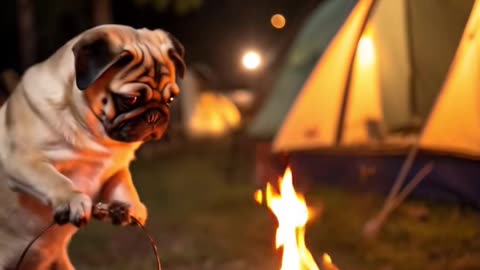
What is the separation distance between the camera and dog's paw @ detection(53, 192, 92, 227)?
127 cm

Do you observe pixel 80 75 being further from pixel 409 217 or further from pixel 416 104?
pixel 416 104

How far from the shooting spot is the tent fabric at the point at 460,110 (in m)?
3.52

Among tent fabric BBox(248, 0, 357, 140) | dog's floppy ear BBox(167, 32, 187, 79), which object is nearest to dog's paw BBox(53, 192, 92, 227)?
dog's floppy ear BBox(167, 32, 187, 79)

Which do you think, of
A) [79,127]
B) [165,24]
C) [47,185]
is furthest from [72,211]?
[165,24]

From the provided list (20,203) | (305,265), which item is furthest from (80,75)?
(305,265)

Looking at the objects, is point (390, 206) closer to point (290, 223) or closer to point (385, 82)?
point (385, 82)

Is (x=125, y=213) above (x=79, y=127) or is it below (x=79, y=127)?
below

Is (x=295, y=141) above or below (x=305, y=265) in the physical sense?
below

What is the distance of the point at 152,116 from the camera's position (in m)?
1.39

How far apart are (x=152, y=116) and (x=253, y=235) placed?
2.04 metres

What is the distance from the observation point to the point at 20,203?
1.45 meters

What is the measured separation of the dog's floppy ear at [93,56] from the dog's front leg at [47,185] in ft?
0.61

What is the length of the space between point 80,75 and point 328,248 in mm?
1980

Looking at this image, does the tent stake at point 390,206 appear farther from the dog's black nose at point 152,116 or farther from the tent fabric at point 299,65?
the dog's black nose at point 152,116
